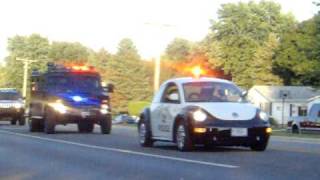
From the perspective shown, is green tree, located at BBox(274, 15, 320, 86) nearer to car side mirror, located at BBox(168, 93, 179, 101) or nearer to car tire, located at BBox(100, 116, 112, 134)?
car tire, located at BBox(100, 116, 112, 134)

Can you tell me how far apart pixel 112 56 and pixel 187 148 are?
10449 cm

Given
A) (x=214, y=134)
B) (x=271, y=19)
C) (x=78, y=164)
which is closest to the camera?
(x=78, y=164)

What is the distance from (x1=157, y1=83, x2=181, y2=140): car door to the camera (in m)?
16.5

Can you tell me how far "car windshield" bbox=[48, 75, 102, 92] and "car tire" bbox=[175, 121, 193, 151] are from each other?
10.4m

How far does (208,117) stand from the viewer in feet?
50.9

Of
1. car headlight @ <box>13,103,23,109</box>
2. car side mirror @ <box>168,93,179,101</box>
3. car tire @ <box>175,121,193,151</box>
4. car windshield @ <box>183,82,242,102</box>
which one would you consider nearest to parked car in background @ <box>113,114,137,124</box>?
car headlight @ <box>13,103,23,109</box>

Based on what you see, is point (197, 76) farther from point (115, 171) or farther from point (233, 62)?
point (233, 62)

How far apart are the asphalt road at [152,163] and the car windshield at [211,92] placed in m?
1.00

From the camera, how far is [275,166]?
1243 cm

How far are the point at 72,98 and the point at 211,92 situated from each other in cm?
1019

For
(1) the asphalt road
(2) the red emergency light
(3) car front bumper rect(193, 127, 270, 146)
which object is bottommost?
(1) the asphalt road

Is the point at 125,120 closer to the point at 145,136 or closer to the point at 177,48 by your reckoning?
the point at 145,136

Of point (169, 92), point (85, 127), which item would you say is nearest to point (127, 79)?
point (85, 127)

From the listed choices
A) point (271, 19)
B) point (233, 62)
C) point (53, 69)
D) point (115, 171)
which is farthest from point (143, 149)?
point (271, 19)
